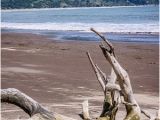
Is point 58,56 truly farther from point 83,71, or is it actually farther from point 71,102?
point 71,102

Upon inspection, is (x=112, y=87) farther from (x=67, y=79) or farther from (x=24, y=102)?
(x=67, y=79)

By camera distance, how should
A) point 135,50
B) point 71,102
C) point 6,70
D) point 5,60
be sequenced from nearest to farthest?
point 71,102 < point 6,70 < point 5,60 < point 135,50

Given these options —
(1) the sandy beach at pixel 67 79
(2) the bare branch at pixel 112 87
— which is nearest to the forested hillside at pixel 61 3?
(1) the sandy beach at pixel 67 79


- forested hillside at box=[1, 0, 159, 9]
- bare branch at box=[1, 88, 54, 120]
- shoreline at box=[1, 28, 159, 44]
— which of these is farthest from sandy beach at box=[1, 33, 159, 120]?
forested hillside at box=[1, 0, 159, 9]

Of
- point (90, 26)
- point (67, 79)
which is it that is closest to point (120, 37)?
point (90, 26)

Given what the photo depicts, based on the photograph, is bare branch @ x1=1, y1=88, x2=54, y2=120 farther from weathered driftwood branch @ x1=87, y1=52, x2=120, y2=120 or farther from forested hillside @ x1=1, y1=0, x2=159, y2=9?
forested hillside @ x1=1, y1=0, x2=159, y2=9

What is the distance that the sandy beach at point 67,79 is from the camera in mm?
8977

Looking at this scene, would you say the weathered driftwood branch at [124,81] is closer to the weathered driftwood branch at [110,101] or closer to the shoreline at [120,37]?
the weathered driftwood branch at [110,101]

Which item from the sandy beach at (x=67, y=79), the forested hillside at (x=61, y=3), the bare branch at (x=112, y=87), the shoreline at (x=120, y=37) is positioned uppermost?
the bare branch at (x=112, y=87)

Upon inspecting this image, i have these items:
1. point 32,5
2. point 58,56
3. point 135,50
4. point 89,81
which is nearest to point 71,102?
point 89,81

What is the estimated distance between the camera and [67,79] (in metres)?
12.5

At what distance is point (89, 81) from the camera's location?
1214 cm

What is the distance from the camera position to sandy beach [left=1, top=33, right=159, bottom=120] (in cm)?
898

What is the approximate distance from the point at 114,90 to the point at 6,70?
8.66m
